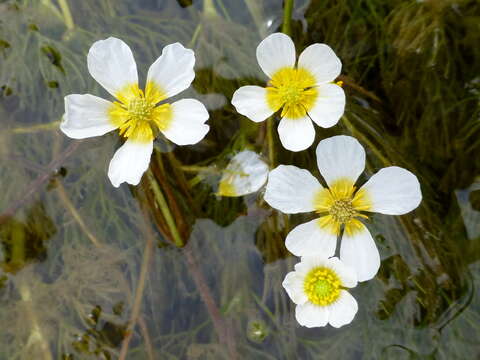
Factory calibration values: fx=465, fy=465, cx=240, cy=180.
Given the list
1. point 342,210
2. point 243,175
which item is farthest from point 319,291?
point 243,175

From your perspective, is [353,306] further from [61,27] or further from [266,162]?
[61,27]

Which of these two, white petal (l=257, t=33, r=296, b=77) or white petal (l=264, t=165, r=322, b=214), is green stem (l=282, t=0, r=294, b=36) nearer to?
white petal (l=257, t=33, r=296, b=77)

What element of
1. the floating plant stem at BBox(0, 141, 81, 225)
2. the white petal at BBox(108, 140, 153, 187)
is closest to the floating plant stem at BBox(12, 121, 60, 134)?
the floating plant stem at BBox(0, 141, 81, 225)

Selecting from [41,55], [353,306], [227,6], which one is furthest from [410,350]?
[41,55]

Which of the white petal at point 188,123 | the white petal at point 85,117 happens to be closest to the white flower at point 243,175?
the white petal at point 188,123

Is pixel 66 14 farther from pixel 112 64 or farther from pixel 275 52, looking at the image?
pixel 275 52

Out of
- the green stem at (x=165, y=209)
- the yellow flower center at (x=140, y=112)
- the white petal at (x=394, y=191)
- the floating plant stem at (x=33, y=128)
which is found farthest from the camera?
the floating plant stem at (x=33, y=128)

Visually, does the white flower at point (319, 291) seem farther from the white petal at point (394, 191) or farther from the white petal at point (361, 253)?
the white petal at point (394, 191)
